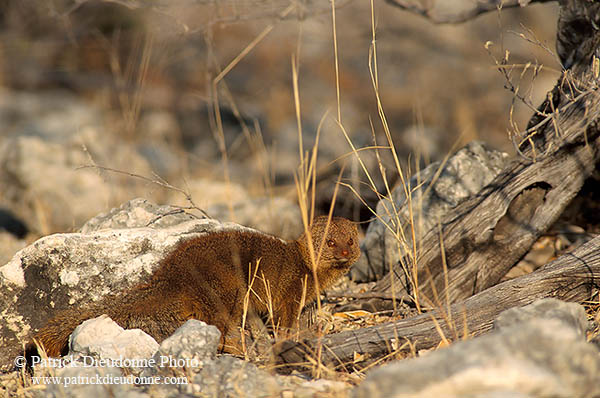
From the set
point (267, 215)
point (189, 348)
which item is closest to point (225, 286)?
point (189, 348)

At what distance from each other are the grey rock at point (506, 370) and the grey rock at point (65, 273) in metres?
1.76

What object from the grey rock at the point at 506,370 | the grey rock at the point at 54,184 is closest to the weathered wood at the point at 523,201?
the grey rock at the point at 506,370

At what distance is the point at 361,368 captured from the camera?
2.91 meters

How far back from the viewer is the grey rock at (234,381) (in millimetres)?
2459

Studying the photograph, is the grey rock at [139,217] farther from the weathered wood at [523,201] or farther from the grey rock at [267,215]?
the weathered wood at [523,201]

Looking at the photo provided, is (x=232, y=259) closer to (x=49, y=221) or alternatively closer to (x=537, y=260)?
(x=537, y=260)

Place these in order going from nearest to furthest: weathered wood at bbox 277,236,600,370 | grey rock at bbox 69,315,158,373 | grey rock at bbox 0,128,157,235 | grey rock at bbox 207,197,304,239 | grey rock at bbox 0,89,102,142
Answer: grey rock at bbox 69,315,158,373 → weathered wood at bbox 277,236,600,370 → grey rock at bbox 207,197,304,239 → grey rock at bbox 0,128,157,235 → grey rock at bbox 0,89,102,142

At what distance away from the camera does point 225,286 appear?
321cm

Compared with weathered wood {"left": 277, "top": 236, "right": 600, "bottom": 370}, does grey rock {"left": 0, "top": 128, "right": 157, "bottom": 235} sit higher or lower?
lower

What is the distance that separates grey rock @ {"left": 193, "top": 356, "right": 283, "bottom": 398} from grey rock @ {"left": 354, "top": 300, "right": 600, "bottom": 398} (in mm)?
562

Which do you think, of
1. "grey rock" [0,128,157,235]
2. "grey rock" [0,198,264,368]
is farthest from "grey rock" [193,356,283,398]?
"grey rock" [0,128,157,235]

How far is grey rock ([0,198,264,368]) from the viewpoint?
324 centimetres

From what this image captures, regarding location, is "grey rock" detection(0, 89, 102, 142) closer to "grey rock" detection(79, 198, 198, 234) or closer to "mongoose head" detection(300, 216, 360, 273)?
"grey rock" detection(79, 198, 198, 234)

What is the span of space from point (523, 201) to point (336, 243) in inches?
45.0
